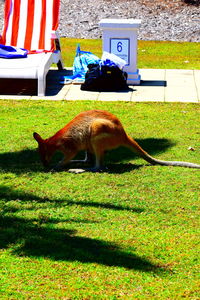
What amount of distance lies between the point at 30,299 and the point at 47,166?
140 inches

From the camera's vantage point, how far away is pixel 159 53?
17.7 m

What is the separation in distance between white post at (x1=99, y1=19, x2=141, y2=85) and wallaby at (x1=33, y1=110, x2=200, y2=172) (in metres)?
6.28

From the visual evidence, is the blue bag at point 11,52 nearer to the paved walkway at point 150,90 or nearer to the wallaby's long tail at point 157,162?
the paved walkway at point 150,90

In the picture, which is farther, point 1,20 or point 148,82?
point 1,20

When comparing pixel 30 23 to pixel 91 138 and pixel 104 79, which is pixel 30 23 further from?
pixel 91 138

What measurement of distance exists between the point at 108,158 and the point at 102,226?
2.74 m

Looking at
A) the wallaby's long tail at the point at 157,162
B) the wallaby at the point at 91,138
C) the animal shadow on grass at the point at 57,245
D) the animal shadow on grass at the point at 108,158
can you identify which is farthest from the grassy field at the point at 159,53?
the animal shadow on grass at the point at 57,245

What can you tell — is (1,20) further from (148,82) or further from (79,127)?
(79,127)

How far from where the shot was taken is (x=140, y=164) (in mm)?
8312

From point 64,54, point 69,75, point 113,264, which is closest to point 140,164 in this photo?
point 113,264

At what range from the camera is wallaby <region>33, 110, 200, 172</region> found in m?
7.57

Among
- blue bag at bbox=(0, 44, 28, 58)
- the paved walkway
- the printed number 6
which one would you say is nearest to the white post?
the printed number 6

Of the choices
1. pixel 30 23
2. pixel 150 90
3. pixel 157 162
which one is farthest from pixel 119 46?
pixel 157 162

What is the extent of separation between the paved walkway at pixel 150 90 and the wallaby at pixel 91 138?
472 cm
